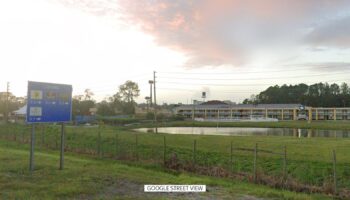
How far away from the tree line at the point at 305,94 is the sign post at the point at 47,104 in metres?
170

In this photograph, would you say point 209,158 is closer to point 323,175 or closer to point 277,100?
point 323,175

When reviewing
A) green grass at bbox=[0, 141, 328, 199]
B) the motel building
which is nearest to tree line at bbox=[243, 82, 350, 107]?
the motel building

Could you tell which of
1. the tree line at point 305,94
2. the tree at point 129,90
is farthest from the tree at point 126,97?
the tree line at point 305,94

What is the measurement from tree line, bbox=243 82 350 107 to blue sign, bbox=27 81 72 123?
16992cm

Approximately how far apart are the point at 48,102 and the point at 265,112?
13916 cm

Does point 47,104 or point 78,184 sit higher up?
point 47,104

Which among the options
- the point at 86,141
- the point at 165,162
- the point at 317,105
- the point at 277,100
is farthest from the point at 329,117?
the point at 165,162

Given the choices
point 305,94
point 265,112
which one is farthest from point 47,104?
point 305,94

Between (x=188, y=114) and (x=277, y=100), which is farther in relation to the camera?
(x=277, y=100)

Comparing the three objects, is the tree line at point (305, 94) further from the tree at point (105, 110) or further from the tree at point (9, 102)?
the tree at point (9, 102)

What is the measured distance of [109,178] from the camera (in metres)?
12.5

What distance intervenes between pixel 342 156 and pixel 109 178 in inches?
595

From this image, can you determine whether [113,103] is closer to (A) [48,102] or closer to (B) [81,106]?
(B) [81,106]

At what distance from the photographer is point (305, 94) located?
18688 centimetres
